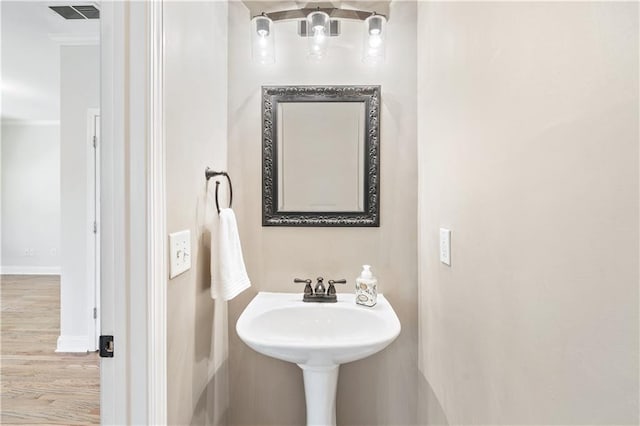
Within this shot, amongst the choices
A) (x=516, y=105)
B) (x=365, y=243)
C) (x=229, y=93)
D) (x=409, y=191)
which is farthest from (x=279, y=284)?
(x=516, y=105)

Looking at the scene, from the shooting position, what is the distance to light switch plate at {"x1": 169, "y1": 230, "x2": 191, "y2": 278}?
39.8 inches

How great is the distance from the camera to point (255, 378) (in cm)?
160

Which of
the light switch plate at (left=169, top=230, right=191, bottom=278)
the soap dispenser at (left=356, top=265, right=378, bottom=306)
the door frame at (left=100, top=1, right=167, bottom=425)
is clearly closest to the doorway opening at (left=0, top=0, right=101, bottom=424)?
the door frame at (left=100, top=1, right=167, bottom=425)

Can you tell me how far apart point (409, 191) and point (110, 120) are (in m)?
1.22

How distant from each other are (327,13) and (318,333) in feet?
4.86

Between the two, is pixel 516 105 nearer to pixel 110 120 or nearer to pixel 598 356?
pixel 598 356

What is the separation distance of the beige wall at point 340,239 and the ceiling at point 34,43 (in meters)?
1.34

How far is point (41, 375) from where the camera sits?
2.50 metres

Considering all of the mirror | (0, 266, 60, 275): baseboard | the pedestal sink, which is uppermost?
the mirror

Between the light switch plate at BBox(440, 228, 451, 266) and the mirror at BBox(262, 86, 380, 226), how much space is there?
38 cm

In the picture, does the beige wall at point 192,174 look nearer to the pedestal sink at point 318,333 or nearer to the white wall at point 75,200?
the pedestal sink at point 318,333

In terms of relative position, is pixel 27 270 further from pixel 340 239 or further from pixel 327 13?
pixel 327 13

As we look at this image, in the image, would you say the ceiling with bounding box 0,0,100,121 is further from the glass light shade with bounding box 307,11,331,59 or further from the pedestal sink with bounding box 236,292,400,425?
the pedestal sink with bounding box 236,292,400,425

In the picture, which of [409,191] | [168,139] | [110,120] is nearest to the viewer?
[110,120]
